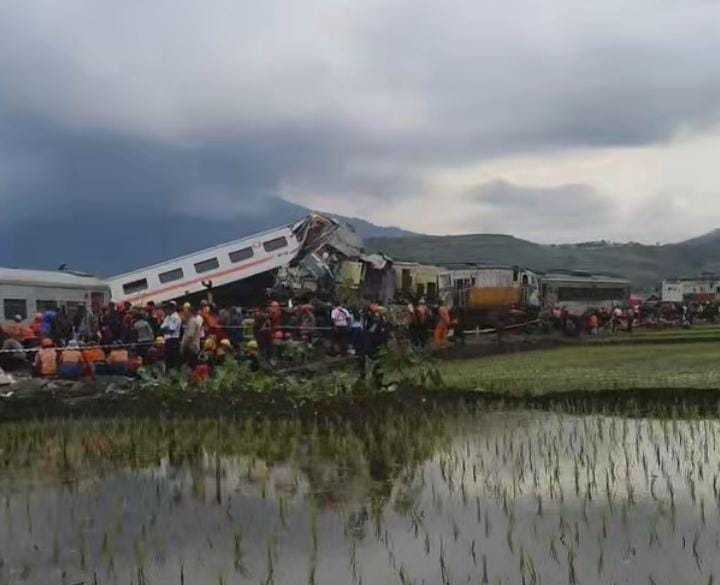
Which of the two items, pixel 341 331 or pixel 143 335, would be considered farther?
pixel 341 331

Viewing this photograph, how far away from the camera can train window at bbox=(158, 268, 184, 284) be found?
96.5 feet

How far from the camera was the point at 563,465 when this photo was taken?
8891 millimetres

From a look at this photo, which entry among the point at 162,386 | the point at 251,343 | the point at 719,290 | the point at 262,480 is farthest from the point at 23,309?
the point at 719,290

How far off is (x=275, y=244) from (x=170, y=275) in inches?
132

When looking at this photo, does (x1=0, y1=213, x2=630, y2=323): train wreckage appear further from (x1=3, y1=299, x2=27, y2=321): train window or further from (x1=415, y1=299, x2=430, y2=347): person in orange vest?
(x1=415, y1=299, x2=430, y2=347): person in orange vest

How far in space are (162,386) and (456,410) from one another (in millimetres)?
4995

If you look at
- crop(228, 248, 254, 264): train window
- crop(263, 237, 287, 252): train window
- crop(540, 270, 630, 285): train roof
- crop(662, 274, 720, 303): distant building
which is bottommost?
crop(662, 274, 720, 303): distant building

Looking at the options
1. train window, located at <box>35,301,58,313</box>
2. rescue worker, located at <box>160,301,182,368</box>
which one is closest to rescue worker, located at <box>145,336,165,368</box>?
rescue worker, located at <box>160,301,182,368</box>

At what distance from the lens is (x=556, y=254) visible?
57438mm

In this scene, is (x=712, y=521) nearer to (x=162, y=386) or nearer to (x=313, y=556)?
(x=313, y=556)

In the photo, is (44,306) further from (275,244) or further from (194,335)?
(194,335)

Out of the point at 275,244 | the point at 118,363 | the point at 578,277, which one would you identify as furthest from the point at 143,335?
the point at 578,277

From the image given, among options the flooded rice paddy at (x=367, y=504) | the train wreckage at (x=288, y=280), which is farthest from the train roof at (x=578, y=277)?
the flooded rice paddy at (x=367, y=504)

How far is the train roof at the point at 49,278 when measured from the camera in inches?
974
